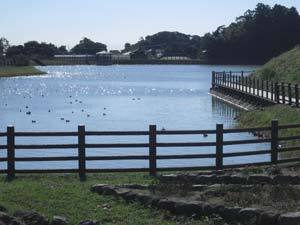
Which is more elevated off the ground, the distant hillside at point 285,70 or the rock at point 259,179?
the distant hillside at point 285,70

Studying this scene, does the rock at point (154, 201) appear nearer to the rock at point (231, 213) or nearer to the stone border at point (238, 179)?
the rock at point (231, 213)

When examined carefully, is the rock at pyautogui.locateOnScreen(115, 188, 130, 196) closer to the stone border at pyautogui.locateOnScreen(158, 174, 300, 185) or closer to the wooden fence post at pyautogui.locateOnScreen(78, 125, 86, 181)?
the stone border at pyautogui.locateOnScreen(158, 174, 300, 185)

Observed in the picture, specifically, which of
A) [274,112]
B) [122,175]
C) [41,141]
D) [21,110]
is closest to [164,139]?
[41,141]

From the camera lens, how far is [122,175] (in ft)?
56.1

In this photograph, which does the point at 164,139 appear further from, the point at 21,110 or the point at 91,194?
the point at 21,110

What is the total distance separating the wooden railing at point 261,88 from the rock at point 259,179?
22.5 m

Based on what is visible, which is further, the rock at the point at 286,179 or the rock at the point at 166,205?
the rock at the point at 286,179

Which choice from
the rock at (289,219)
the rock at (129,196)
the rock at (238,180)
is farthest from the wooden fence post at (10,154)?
the rock at (289,219)

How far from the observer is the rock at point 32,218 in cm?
1064

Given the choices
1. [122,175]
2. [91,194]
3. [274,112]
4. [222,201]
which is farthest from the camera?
[274,112]

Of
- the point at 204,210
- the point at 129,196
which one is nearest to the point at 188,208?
the point at 204,210

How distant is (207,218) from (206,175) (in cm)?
388

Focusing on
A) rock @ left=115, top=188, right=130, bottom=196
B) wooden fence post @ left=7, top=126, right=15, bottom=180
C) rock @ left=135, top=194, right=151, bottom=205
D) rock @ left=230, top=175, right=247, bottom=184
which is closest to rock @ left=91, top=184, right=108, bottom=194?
rock @ left=115, top=188, right=130, bottom=196

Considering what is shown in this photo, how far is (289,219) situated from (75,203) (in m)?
4.51
